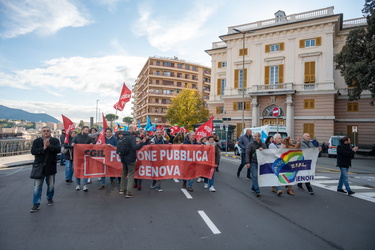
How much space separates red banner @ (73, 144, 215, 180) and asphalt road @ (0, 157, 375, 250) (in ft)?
1.97

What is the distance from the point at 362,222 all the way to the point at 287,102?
26.9m

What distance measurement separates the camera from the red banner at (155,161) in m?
7.76

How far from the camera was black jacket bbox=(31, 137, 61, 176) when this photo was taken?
557cm

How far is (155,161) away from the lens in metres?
7.89

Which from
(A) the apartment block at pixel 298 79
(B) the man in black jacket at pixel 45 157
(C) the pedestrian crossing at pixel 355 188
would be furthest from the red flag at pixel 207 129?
(A) the apartment block at pixel 298 79

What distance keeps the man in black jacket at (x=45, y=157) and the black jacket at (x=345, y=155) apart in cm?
806

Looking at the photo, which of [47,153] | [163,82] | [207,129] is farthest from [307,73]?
[163,82]

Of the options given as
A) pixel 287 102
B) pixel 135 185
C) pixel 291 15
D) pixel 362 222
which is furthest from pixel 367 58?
pixel 135 185

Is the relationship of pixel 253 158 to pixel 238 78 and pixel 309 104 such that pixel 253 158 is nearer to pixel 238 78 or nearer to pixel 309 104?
pixel 309 104

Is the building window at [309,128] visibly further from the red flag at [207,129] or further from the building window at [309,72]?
the red flag at [207,129]

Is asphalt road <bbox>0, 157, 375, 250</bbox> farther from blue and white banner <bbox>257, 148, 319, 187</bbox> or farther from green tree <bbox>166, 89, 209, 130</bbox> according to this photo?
green tree <bbox>166, 89, 209, 130</bbox>

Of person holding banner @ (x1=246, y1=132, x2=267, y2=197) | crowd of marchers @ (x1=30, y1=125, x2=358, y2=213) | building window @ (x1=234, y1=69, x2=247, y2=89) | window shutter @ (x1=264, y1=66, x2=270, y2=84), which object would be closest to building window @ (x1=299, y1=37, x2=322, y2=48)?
window shutter @ (x1=264, y1=66, x2=270, y2=84)

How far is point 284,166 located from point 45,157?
263 inches

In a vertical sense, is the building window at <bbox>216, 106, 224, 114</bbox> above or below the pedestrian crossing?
above
